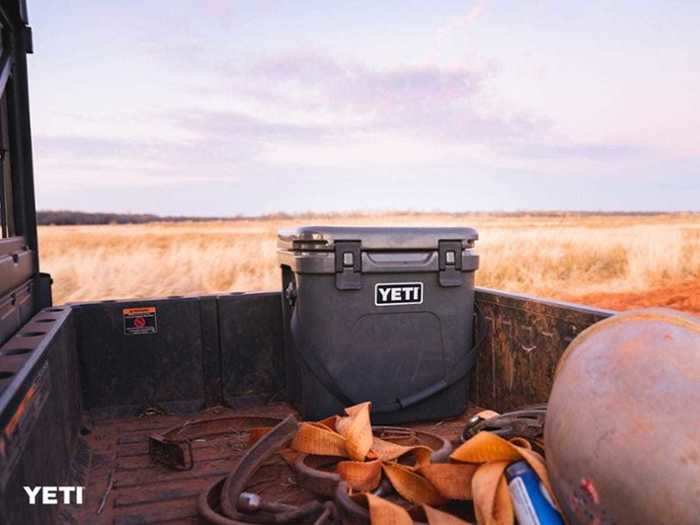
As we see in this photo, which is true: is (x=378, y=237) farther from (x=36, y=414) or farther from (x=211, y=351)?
(x=36, y=414)

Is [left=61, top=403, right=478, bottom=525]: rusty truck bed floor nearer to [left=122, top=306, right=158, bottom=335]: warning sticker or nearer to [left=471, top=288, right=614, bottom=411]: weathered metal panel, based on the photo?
[left=471, top=288, right=614, bottom=411]: weathered metal panel

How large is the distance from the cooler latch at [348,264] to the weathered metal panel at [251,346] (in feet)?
2.60

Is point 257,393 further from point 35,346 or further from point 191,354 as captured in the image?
point 35,346

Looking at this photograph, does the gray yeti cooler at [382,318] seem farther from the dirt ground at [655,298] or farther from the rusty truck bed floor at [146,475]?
the dirt ground at [655,298]

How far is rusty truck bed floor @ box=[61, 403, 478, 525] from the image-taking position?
2.79 metres

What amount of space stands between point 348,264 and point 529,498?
176cm

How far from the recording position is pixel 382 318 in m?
3.88

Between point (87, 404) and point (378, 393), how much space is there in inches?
67.7

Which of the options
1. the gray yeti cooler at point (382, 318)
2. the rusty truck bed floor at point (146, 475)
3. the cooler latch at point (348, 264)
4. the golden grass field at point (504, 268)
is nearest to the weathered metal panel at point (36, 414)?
the rusty truck bed floor at point (146, 475)

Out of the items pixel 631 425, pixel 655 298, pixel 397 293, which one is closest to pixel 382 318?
pixel 397 293

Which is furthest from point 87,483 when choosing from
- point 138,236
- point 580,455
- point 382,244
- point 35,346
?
point 138,236

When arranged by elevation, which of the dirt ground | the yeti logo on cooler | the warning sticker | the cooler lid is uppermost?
the cooler lid

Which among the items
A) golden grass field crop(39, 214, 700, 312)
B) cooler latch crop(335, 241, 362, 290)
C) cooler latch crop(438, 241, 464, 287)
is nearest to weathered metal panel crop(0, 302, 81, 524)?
cooler latch crop(335, 241, 362, 290)

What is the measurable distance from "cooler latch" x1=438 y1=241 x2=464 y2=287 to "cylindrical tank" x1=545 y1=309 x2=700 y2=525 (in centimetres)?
175
